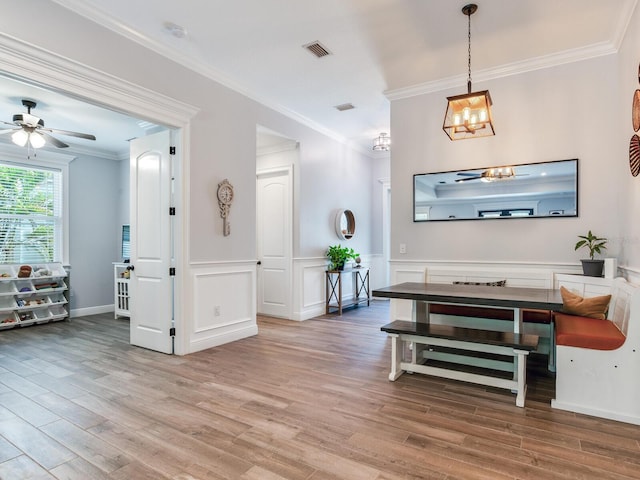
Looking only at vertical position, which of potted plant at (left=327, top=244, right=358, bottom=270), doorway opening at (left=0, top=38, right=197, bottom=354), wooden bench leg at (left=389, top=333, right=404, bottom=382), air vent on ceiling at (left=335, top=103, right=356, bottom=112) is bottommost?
wooden bench leg at (left=389, top=333, right=404, bottom=382)

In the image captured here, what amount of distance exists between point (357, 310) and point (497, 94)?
3.94 metres

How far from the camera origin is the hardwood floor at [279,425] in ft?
6.24

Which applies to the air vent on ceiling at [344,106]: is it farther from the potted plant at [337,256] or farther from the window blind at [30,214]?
the window blind at [30,214]

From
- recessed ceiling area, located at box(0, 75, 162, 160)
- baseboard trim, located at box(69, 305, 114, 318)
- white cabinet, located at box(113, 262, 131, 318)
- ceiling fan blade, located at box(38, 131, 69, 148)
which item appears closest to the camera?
recessed ceiling area, located at box(0, 75, 162, 160)

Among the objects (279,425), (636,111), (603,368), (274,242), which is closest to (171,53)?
(274,242)

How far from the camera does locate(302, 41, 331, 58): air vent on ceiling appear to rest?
142 inches

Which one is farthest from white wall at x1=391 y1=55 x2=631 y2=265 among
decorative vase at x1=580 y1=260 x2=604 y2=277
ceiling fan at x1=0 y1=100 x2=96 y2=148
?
ceiling fan at x1=0 y1=100 x2=96 y2=148

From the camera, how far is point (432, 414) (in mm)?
2484

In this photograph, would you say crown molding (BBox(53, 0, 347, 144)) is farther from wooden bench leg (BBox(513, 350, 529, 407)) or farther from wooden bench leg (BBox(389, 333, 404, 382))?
wooden bench leg (BBox(513, 350, 529, 407))

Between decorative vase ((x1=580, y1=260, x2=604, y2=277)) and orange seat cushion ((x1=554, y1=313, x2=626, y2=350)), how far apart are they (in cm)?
64

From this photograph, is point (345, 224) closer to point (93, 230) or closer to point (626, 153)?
point (626, 153)

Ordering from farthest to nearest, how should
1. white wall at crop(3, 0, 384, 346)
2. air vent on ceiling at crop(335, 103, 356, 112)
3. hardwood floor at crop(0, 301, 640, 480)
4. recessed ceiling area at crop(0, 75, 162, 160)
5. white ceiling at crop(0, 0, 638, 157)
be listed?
air vent on ceiling at crop(335, 103, 356, 112)
recessed ceiling area at crop(0, 75, 162, 160)
white ceiling at crop(0, 0, 638, 157)
white wall at crop(3, 0, 384, 346)
hardwood floor at crop(0, 301, 640, 480)

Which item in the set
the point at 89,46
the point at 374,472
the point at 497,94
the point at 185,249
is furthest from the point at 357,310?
the point at 89,46

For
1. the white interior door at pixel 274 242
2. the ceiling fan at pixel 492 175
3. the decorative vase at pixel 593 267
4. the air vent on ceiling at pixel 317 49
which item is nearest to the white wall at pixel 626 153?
the decorative vase at pixel 593 267
